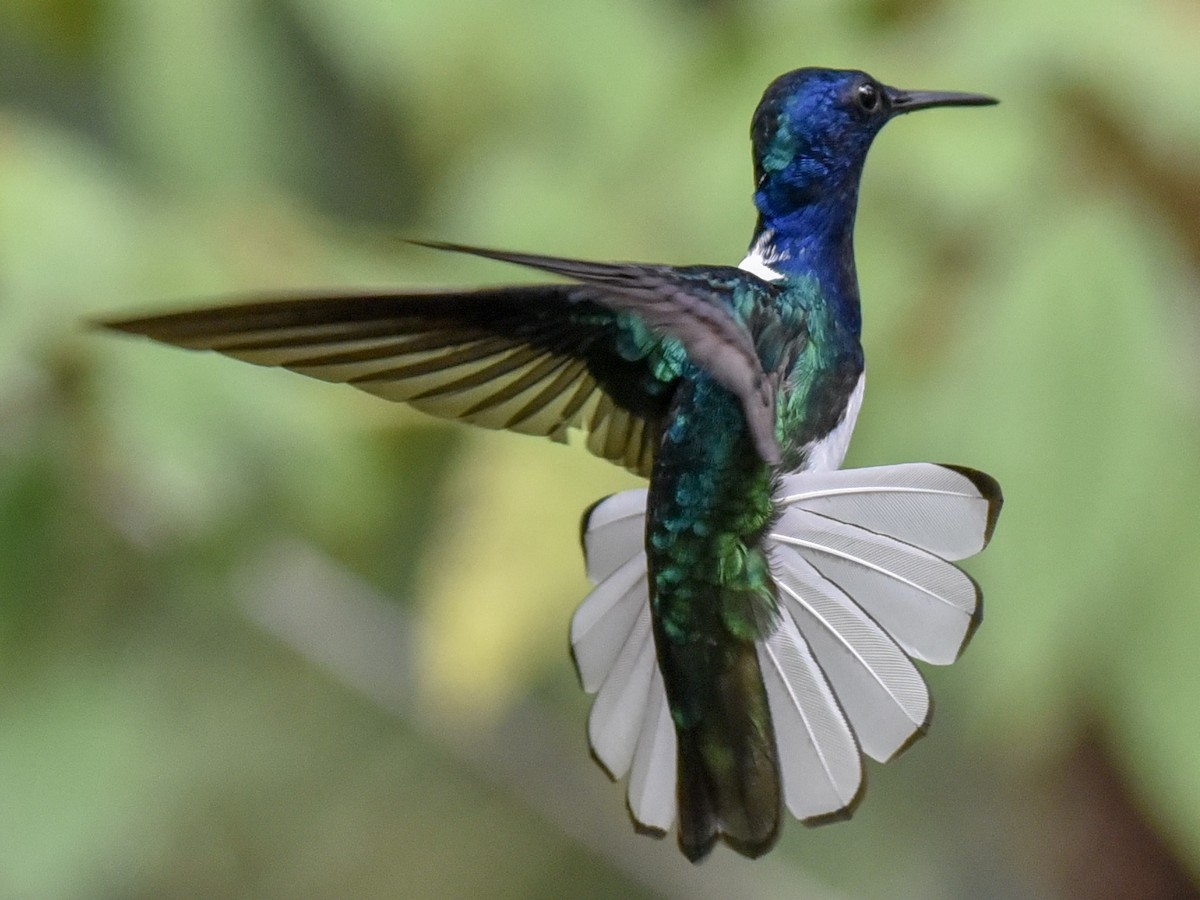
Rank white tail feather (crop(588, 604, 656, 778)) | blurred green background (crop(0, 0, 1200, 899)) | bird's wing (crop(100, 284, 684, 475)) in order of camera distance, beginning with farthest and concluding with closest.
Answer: blurred green background (crop(0, 0, 1200, 899)), white tail feather (crop(588, 604, 656, 778)), bird's wing (crop(100, 284, 684, 475))

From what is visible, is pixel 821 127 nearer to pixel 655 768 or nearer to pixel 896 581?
pixel 896 581

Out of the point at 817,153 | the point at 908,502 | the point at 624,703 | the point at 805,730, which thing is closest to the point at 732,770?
the point at 805,730

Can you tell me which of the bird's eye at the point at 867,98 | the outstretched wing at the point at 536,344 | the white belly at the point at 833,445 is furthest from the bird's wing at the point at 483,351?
the bird's eye at the point at 867,98


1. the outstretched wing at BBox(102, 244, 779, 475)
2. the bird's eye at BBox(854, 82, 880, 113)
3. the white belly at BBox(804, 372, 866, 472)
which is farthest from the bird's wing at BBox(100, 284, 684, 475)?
the bird's eye at BBox(854, 82, 880, 113)

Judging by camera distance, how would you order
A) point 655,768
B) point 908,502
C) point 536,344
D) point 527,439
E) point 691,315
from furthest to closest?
point 527,439 < point 655,768 < point 536,344 < point 908,502 < point 691,315

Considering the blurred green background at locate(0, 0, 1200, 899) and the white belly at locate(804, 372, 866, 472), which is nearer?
the white belly at locate(804, 372, 866, 472)

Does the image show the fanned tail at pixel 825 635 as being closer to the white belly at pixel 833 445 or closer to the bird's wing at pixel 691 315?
the white belly at pixel 833 445

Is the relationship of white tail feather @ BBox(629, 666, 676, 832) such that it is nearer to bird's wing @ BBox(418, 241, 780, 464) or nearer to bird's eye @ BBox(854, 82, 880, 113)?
bird's wing @ BBox(418, 241, 780, 464)

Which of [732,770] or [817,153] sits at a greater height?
[817,153]
